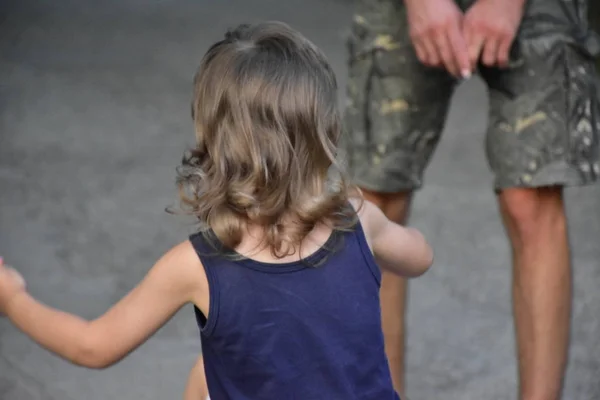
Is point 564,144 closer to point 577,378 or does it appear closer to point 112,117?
point 577,378

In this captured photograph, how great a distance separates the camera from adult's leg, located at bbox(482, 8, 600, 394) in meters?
1.77

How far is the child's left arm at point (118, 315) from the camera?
1.26 meters

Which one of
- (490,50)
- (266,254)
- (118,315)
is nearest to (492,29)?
(490,50)

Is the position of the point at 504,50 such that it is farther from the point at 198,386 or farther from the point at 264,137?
the point at 198,386

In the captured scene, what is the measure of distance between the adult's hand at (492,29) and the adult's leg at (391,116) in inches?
4.8

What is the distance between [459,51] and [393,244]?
45 cm

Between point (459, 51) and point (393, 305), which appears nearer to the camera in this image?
point (459, 51)

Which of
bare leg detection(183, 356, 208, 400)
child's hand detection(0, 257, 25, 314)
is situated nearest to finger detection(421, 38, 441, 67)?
bare leg detection(183, 356, 208, 400)

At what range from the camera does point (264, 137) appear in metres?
1.26

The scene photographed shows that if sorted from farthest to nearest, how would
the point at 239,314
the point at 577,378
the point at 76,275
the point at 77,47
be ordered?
the point at 77,47
the point at 76,275
the point at 577,378
the point at 239,314

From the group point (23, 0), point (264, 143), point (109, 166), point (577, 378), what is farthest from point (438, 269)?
point (23, 0)

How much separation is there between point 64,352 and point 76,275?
1.25 meters

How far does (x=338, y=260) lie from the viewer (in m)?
1.29

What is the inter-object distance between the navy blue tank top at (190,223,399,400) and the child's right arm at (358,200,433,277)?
10 centimetres
